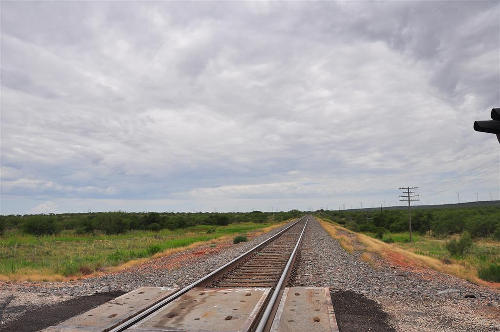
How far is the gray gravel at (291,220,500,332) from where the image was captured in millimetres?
6188

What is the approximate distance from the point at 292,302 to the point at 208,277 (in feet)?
10.0

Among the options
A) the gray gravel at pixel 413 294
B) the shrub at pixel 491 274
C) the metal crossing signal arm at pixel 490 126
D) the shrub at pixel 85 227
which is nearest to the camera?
the metal crossing signal arm at pixel 490 126

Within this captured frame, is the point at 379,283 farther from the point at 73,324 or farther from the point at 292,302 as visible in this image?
the point at 73,324

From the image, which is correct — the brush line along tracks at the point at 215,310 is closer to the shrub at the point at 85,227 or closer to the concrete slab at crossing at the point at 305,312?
the concrete slab at crossing at the point at 305,312

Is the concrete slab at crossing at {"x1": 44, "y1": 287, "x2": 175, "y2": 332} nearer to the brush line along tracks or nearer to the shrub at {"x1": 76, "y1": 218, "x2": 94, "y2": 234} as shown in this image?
the brush line along tracks

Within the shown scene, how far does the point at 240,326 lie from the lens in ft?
18.1

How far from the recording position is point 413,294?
27.2 ft

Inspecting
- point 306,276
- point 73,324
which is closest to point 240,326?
point 73,324

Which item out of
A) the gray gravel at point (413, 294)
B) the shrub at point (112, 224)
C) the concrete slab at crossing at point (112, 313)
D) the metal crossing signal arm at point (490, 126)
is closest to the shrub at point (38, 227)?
the shrub at point (112, 224)

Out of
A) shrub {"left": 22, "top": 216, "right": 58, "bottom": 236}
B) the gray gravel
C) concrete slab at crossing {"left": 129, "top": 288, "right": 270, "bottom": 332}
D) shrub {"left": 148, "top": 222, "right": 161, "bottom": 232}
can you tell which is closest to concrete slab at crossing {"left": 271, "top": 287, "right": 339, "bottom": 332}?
concrete slab at crossing {"left": 129, "top": 288, "right": 270, "bottom": 332}

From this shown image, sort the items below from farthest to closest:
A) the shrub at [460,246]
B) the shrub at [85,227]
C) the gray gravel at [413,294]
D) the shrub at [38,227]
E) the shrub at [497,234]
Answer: the shrub at [85,227], the shrub at [38,227], the shrub at [497,234], the shrub at [460,246], the gray gravel at [413,294]

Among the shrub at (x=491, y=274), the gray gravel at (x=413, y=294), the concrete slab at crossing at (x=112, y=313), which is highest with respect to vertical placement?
the concrete slab at crossing at (x=112, y=313)

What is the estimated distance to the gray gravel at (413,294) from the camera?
619cm

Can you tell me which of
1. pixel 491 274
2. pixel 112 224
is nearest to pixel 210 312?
pixel 491 274
